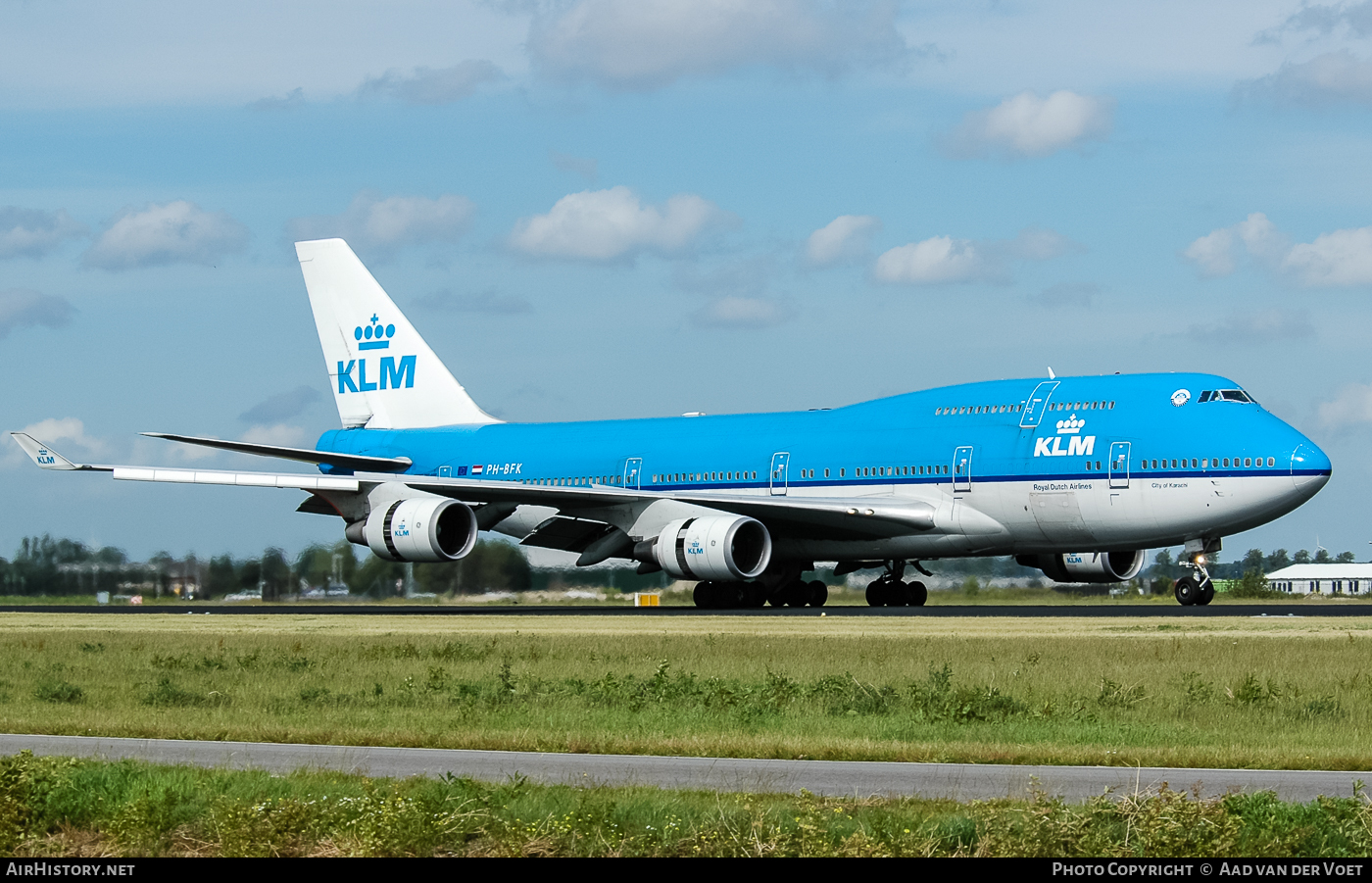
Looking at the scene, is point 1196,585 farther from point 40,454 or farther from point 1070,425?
point 40,454

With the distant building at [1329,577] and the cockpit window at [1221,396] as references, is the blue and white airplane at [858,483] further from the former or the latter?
the distant building at [1329,577]

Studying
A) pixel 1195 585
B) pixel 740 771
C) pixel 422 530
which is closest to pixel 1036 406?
pixel 1195 585

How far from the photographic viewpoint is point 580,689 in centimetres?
2122

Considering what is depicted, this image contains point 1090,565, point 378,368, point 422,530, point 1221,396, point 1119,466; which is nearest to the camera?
point 1221,396

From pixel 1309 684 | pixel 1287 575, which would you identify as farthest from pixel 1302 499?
pixel 1287 575

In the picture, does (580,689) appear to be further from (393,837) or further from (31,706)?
(393,837)

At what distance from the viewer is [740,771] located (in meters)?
13.5

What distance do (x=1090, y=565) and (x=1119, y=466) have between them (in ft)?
22.2

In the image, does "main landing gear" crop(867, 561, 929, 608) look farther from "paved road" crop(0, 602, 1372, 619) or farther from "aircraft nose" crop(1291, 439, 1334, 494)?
"aircraft nose" crop(1291, 439, 1334, 494)

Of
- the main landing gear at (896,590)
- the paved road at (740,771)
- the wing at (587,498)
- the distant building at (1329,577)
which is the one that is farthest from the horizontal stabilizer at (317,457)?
the distant building at (1329,577)

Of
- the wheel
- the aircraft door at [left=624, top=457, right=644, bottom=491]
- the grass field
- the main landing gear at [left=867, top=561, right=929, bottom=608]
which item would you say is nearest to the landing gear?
the wheel

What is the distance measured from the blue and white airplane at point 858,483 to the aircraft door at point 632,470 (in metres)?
0.04

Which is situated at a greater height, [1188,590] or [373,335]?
[373,335]

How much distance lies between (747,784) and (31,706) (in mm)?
11230
